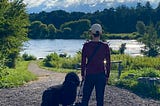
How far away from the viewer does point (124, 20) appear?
119 metres

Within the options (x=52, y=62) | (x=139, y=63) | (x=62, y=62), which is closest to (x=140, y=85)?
(x=139, y=63)

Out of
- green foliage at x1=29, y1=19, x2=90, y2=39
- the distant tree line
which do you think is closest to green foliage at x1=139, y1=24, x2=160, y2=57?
green foliage at x1=29, y1=19, x2=90, y2=39

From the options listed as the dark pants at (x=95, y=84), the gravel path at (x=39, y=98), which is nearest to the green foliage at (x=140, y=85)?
the gravel path at (x=39, y=98)

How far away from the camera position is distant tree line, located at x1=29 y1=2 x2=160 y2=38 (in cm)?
10938

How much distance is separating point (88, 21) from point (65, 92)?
97.8 m

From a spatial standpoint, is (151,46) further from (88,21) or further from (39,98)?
(88,21)

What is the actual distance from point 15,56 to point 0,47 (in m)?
8.51

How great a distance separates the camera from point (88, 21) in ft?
354

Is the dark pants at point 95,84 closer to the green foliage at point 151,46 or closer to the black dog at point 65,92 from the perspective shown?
the black dog at point 65,92

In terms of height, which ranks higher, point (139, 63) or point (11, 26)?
point (11, 26)

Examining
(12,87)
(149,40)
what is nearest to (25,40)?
(12,87)

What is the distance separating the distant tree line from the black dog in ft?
312

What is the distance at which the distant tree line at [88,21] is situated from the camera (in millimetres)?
109375

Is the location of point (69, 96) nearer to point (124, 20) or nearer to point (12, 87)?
point (12, 87)
